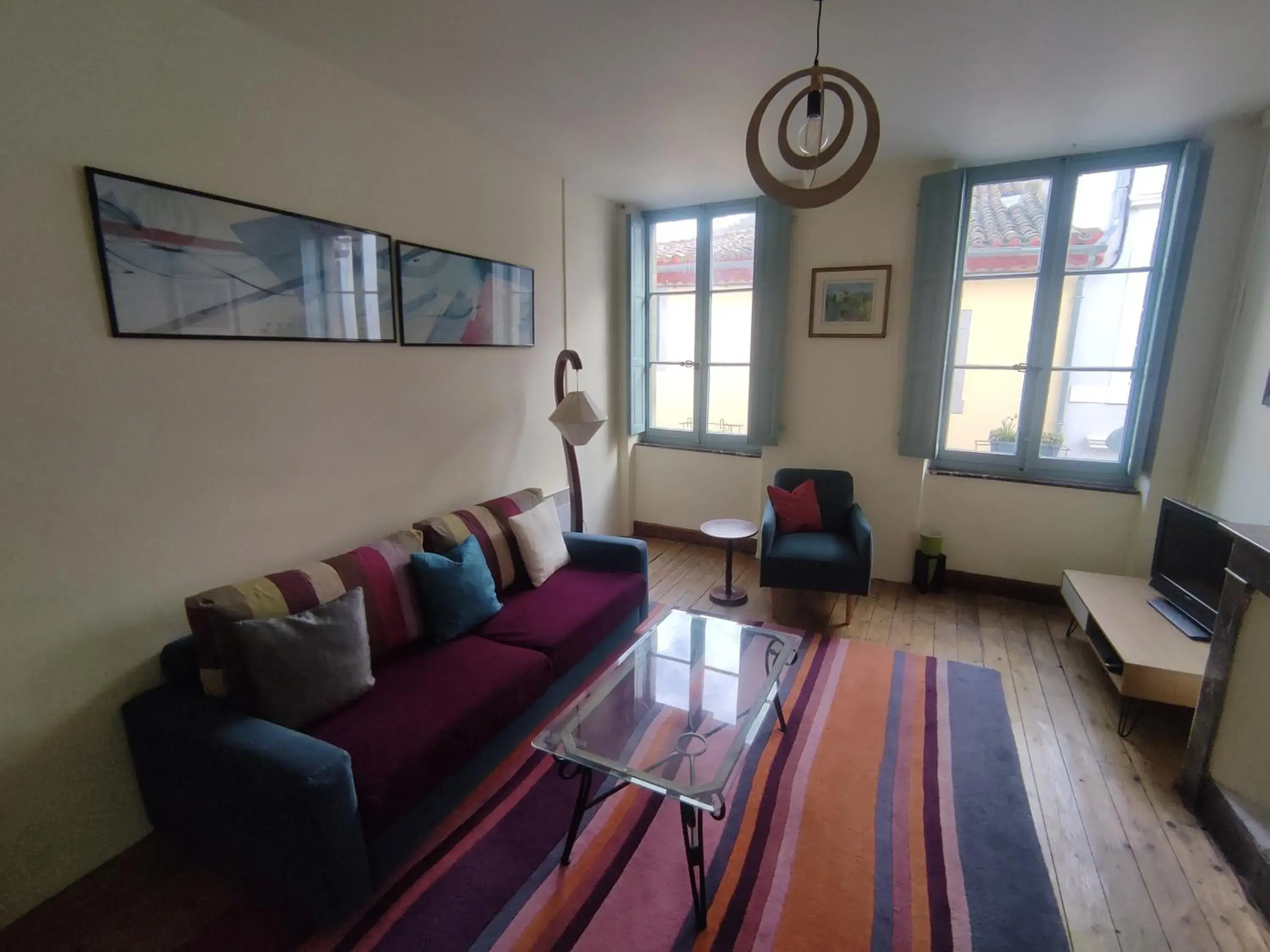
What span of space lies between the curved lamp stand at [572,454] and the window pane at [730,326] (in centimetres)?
110

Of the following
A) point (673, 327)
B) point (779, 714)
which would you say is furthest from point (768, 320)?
point (779, 714)

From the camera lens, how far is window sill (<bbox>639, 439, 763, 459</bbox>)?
4.25 metres

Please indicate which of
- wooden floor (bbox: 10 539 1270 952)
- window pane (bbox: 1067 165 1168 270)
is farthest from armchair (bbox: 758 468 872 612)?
window pane (bbox: 1067 165 1168 270)

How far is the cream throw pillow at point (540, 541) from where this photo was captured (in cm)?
279

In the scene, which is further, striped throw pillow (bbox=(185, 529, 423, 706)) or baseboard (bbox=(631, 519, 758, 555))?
baseboard (bbox=(631, 519, 758, 555))

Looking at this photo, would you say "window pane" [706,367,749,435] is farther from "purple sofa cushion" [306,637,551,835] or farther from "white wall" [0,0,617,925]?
"purple sofa cushion" [306,637,551,835]

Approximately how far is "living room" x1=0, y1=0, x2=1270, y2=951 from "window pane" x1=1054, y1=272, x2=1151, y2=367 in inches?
0.9

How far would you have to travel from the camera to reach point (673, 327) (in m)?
4.43

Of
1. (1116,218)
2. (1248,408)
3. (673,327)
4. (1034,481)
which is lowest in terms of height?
(1034,481)

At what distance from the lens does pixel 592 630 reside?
8.28ft

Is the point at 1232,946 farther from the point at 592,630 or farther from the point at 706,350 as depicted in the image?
the point at 706,350

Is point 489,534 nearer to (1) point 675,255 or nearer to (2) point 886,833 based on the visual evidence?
(2) point 886,833

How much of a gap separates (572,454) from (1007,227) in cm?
294

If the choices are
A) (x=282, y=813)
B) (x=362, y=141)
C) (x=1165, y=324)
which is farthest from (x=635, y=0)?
(x=1165, y=324)
